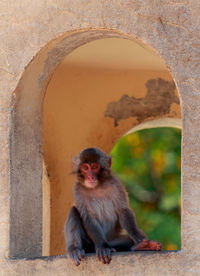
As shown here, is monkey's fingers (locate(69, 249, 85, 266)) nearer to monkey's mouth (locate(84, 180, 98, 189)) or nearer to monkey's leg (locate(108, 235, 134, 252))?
monkey's leg (locate(108, 235, 134, 252))

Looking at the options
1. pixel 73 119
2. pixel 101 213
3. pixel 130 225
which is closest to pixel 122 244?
pixel 130 225

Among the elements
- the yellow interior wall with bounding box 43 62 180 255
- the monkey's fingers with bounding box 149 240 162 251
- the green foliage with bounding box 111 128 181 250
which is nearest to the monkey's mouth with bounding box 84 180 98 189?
the monkey's fingers with bounding box 149 240 162 251

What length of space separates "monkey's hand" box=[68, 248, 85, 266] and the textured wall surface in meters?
0.06

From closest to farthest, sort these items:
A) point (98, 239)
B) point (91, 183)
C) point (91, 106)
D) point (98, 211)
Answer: point (98, 239)
point (91, 183)
point (98, 211)
point (91, 106)

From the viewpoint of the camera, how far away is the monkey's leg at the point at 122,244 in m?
5.66

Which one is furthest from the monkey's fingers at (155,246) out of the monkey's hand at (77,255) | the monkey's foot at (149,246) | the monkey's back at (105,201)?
the monkey's back at (105,201)

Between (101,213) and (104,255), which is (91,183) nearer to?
(101,213)

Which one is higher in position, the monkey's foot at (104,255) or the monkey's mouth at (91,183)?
the monkey's mouth at (91,183)

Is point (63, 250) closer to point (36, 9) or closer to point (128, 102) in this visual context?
point (128, 102)

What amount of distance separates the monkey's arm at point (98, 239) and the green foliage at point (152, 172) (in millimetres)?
13467

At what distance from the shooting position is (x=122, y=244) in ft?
18.6

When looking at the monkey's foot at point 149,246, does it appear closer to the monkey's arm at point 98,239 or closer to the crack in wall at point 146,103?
the monkey's arm at point 98,239

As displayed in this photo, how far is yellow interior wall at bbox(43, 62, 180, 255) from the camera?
772 centimetres

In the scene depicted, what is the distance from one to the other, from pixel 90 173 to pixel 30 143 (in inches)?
21.4
